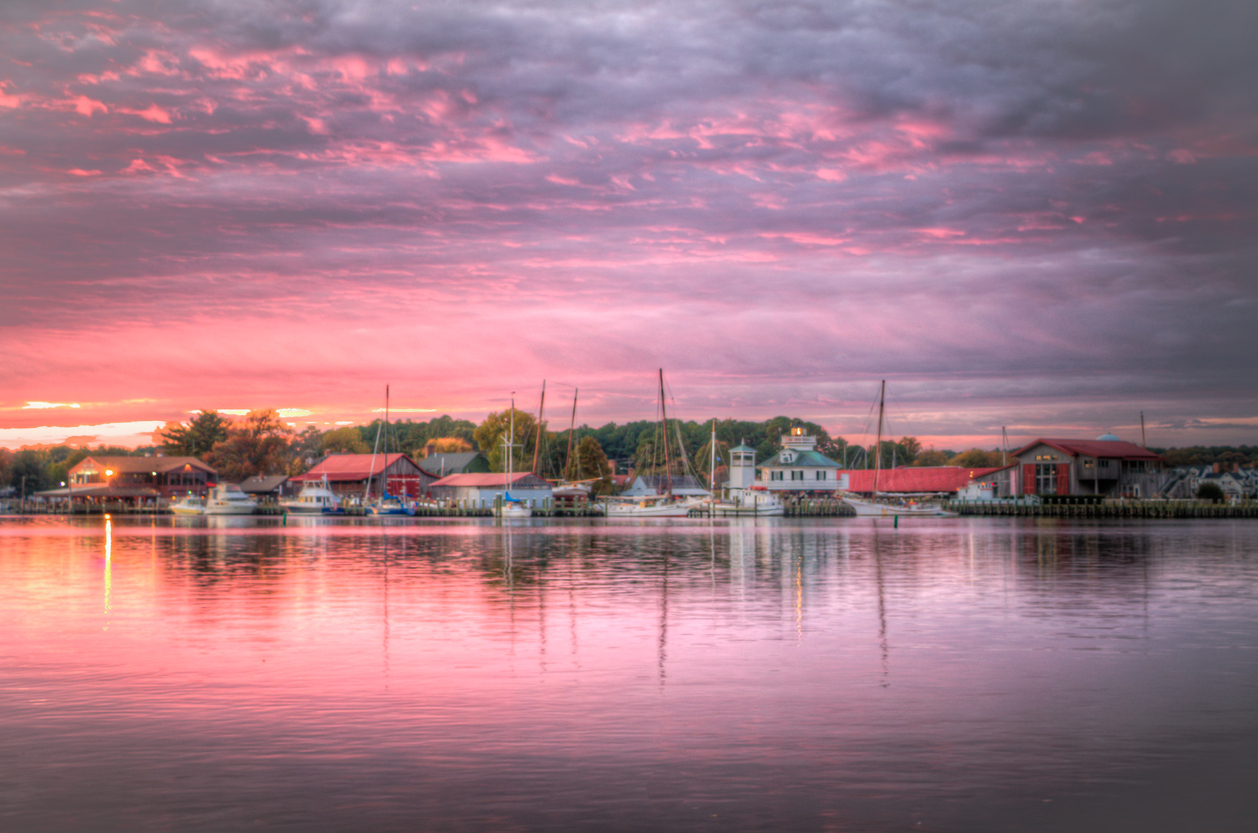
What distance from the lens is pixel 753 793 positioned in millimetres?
11391

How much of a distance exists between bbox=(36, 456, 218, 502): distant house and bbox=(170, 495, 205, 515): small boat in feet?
65.6

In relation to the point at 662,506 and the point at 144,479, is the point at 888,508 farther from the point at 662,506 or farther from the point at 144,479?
the point at 144,479

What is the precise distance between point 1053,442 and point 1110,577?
95.7m

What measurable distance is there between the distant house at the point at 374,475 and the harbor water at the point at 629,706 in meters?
115

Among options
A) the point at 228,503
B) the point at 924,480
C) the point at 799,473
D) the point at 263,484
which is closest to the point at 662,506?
the point at 799,473

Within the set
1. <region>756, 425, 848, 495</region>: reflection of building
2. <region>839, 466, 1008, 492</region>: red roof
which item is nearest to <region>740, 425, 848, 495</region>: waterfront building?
<region>756, 425, 848, 495</region>: reflection of building

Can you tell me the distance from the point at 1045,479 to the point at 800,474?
3004 cm

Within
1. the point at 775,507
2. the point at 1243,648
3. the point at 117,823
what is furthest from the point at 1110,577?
the point at 775,507

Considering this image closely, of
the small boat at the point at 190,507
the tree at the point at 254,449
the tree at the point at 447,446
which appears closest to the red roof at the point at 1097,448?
the tree at the point at 447,446

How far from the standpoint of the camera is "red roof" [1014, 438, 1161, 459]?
127688 mm

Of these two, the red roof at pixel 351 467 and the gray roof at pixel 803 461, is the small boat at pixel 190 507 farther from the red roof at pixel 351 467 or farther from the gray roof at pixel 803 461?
the gray roof at pixel 803 461

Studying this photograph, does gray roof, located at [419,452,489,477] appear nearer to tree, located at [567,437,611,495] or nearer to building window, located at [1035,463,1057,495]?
tree, located at [567,437,611,495]

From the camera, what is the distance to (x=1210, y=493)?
132m

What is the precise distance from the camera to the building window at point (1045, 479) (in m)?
129
